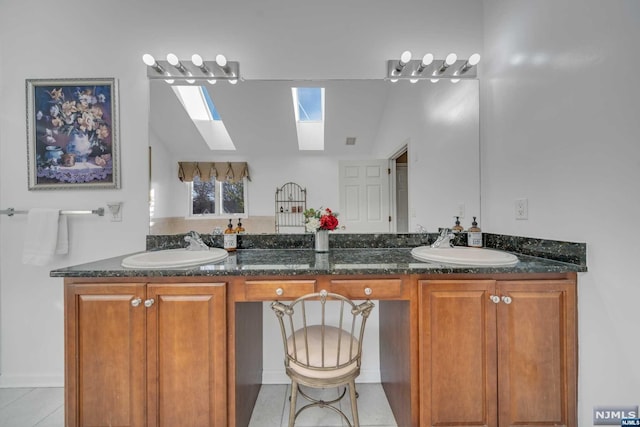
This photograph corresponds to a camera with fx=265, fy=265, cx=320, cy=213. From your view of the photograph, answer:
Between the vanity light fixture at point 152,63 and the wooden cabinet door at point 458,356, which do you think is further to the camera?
the vanity light fixture at point 152,63

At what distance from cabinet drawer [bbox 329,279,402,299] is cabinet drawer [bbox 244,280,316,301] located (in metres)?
0.13

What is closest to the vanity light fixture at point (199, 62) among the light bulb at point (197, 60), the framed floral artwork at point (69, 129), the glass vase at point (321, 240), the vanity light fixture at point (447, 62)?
the light bulb at point (197, 60)

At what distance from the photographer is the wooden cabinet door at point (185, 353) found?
1183 mm

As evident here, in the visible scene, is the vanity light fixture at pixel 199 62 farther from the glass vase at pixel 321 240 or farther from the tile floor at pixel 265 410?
the tile floor at pixel 265 410

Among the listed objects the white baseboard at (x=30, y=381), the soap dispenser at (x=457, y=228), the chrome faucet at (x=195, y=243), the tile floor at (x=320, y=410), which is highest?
the soap dispenser at (x=457, y=228)

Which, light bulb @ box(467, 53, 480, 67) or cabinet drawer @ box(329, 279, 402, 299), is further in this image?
light bulb @ box(467, 53, 480, 67)

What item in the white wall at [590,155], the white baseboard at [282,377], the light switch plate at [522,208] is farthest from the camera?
the white baseboard at [282,377]

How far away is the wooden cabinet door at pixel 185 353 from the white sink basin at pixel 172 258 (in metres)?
0.11

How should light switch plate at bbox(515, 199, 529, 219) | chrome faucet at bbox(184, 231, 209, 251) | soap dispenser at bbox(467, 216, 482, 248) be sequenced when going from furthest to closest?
soap dispenser at bbox(467, 216, 482, 248), chrome faucet at bbox(184, 231, 209, 251), light switch plate at bbox(515, 199, 529, 219)

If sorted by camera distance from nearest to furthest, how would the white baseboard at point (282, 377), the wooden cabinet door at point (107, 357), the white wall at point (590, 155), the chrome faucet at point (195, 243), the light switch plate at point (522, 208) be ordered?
1. the white wall at point (590, 155)
2. the wooden cabinet door at point (107, 357)
3. the light switch plate at point (522, 208)
4. the chrome faucet at point (195, 243)
5. the white baseboard at point (282, 377)

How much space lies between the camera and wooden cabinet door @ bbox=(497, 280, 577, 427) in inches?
46.4

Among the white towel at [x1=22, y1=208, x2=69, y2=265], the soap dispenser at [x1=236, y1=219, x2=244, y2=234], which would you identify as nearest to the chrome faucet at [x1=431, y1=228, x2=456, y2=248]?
the soap dispenser at [x1=236, y1=219, x2=244, y2=234]

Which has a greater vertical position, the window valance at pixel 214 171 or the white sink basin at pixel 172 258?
the window valance at pixel 214 171

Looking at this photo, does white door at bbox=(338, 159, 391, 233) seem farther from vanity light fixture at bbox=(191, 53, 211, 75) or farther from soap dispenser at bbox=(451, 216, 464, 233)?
vanity light fixture at bbox=(191, 53, 211, 75)
